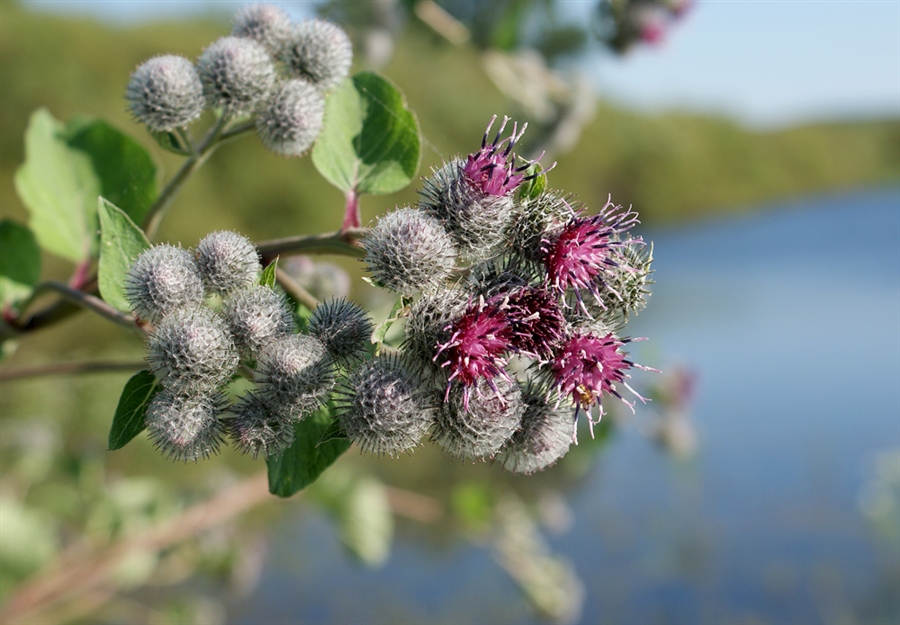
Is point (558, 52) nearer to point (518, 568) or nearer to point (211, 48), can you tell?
point (518, 568)

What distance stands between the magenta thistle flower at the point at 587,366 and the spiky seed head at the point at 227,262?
42 centimetres

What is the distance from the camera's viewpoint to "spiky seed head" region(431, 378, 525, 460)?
821mm

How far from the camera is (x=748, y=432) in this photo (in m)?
9.30

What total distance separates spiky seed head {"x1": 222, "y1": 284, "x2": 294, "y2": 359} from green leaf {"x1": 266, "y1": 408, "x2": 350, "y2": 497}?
131 millimetres

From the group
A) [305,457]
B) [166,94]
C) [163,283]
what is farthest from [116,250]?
[305,457]

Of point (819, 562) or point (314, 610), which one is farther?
point (819, 562)

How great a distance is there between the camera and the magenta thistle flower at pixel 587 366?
862mm

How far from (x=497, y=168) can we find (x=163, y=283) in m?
0.45

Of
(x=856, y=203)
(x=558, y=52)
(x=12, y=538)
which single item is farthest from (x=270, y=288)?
(x=856, y=203)

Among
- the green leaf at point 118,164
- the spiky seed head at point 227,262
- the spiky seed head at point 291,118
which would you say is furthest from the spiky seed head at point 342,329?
the green leaf at point 118,164

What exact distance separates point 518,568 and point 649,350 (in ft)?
3.94

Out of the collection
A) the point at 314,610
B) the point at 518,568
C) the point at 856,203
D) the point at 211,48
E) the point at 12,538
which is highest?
the point at 856,203

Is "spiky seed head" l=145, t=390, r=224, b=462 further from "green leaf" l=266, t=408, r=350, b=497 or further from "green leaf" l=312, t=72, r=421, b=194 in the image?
"green leaf" l=312, t=72, r=421, b=194

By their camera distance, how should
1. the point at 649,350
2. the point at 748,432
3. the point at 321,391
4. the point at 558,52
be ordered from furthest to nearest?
the point at 748,432
the point at 558,52
the point at 649,350
the point at 321,391
